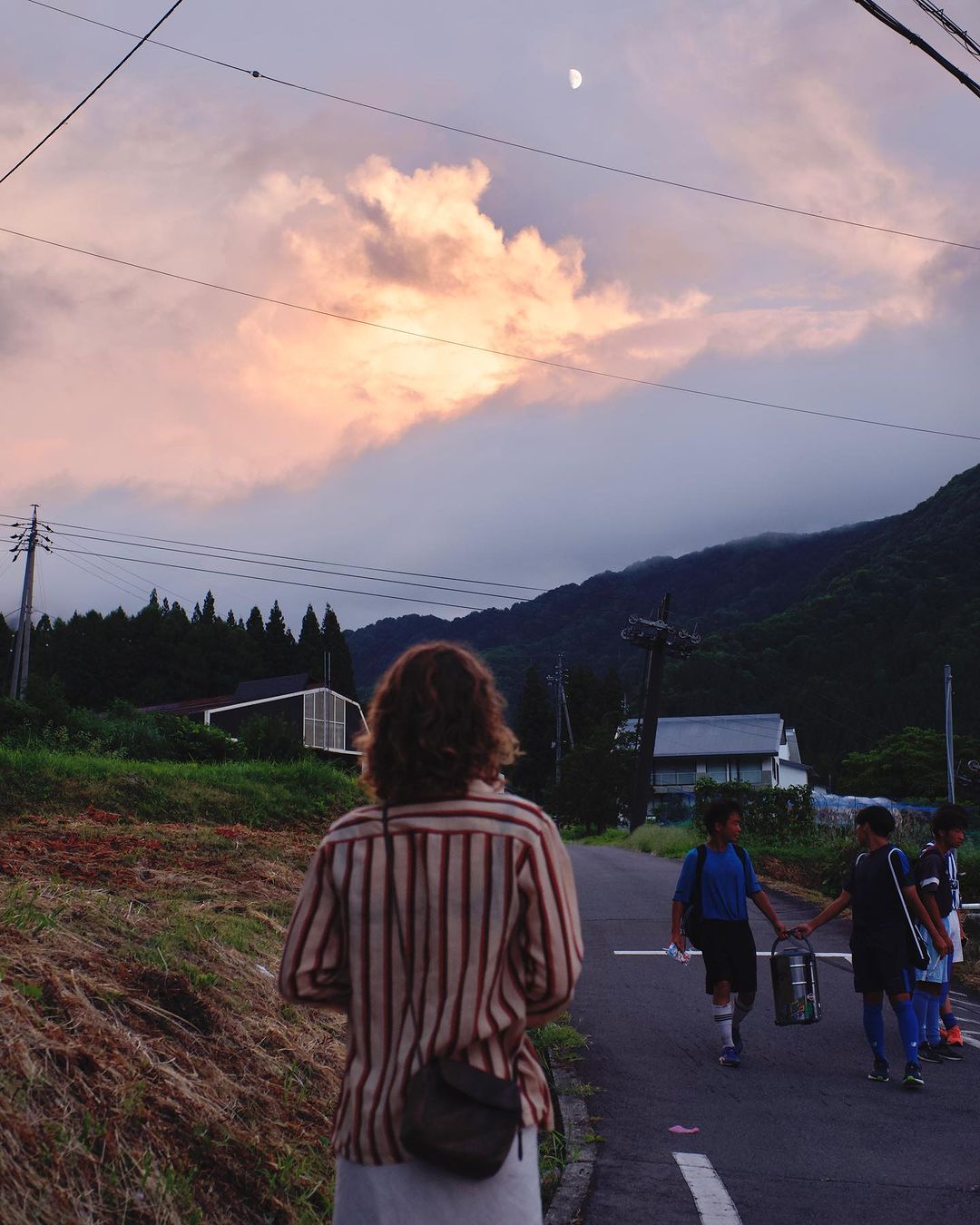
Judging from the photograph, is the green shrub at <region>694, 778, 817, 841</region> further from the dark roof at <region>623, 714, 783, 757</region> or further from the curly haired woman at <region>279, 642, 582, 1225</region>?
the dark roof at <region>623, 714, 783, 757</region>

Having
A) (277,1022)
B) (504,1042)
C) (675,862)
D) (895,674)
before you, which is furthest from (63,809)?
(895,674)

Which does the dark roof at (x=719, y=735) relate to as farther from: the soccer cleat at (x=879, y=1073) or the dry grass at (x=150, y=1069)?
the dry grass at (x=150, y=1069)

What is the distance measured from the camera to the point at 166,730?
29.3m

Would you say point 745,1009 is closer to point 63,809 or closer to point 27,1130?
point 27,1130

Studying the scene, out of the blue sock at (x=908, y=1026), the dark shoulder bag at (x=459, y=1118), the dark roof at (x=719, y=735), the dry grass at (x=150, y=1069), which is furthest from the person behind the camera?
the dark roof at (x=719, y=735)

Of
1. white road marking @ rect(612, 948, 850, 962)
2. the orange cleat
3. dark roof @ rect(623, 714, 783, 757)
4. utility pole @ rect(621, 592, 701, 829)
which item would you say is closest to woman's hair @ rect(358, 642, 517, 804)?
the orange cleat

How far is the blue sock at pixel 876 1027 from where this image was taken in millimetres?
7254

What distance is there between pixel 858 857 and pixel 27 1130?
5518mm

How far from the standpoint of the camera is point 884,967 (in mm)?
7254

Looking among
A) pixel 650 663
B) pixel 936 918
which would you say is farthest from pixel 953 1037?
pixel 650 663

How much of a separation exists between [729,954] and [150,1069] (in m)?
4.41

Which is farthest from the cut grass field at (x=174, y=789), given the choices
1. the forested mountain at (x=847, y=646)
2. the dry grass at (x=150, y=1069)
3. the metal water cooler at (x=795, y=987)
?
the forested mountain at (x=847, y=646)

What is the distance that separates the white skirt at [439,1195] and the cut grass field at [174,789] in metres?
14.0

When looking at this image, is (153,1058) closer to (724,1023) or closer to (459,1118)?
(459,1118)
